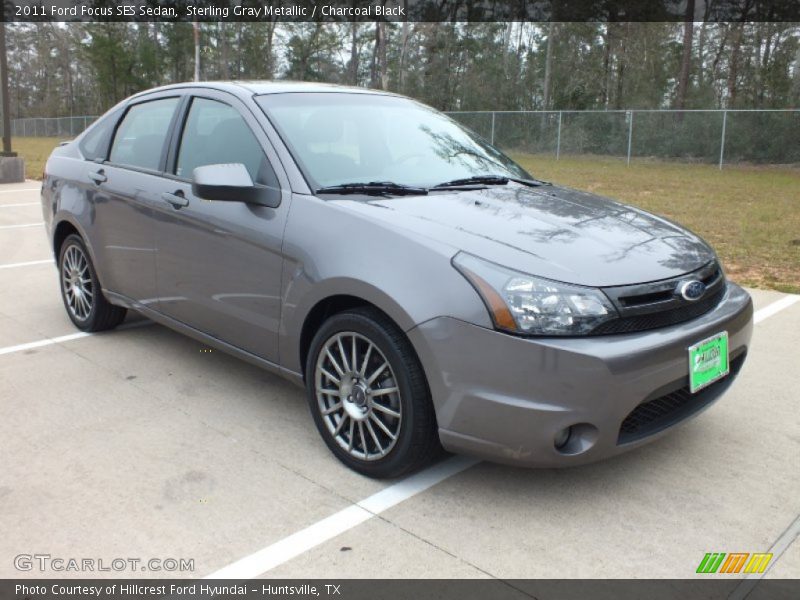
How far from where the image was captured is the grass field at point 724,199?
7.89 metres

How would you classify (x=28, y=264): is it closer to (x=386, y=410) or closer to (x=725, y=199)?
(x=386, y=410)

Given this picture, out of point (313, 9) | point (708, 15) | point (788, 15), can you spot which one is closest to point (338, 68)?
point (313, 9)

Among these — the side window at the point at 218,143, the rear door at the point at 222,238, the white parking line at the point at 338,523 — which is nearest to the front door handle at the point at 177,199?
the rear door at the point at 222,238

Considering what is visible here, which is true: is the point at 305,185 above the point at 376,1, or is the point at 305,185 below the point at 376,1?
below

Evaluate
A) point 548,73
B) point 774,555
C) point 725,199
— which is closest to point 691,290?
point 774,555

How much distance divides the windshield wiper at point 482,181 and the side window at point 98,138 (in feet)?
8.28

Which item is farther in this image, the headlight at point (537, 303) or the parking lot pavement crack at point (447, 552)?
the headlight at point (537, 303)

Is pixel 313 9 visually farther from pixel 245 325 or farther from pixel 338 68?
pixel 245 325

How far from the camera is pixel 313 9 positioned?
49.1m

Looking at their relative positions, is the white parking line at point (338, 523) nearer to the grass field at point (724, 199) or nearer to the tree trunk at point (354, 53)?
the grass field at point (724, 199)
